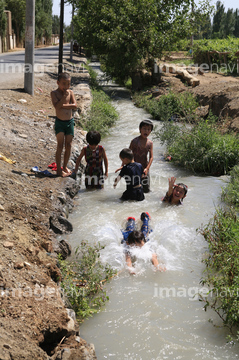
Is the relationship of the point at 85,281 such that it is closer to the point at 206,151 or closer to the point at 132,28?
the point at 206,151

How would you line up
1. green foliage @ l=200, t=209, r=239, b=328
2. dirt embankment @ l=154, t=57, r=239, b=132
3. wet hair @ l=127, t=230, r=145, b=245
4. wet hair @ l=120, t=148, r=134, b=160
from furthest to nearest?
dirt embankment @ l=154, t=57, r=239, b=132
wet hair @ l=120, t=148, r=134, b=160
wet hair @ l=127, t=230, r=145, b=245
green foliage @ l=200, t=209, r=239, b=328

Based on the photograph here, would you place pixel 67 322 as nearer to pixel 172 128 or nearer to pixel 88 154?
pixel 88 154

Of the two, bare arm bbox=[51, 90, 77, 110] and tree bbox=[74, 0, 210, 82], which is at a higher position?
tree bbox=[74, 0, 210, 82]

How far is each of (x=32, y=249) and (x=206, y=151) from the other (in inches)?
205

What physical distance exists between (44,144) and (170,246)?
3799mm

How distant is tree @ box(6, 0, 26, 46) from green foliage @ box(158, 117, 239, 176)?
39458 millimetres

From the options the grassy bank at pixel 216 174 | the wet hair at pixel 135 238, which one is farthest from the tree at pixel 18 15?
the wet hair at pixel 135 238

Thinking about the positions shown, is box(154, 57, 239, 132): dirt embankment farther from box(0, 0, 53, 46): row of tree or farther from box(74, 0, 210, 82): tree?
box(0, 0, 53, 46): row of tree

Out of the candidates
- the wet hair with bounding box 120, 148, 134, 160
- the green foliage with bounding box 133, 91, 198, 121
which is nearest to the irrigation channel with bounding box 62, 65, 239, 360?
the wet hair with bounding box 120, 148, 134, 160

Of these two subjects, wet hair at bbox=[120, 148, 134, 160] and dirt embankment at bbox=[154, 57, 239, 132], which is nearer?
wet hair at bbox=[120, 148, 134, 160]

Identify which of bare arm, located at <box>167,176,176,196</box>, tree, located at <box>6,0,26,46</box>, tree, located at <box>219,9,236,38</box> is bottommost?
bare arm, located at <box>167,176,176,196</box>

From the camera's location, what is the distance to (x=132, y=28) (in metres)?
19.1

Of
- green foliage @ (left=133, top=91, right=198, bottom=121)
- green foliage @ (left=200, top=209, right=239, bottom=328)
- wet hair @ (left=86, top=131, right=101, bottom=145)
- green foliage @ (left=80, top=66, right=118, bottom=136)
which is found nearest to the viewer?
green foliage @ (left=200, top=209, right=239, bottom=328)

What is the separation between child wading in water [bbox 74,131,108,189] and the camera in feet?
20.5
